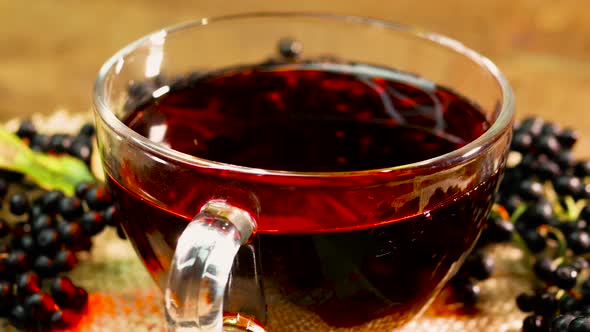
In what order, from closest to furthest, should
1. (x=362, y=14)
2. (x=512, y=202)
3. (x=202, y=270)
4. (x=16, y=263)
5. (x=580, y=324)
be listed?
1. (x=202, y=270)
2. (x=580, y=324)
3. (x=16, y=263)
4. (x=512, y=202)
5. (x=362, y=14)

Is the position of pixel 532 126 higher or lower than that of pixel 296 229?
lower

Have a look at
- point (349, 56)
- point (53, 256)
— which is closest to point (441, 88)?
point (349, 56)

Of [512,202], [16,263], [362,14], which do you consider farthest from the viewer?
[362,14]

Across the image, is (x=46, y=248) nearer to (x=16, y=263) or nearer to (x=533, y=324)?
(x=16, y=263)

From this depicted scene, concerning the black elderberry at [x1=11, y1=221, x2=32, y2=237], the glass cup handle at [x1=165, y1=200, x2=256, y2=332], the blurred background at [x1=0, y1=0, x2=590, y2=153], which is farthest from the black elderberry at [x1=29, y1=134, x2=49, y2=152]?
the blurred background at [x1=0, y1=0, x2=590, y2=153]

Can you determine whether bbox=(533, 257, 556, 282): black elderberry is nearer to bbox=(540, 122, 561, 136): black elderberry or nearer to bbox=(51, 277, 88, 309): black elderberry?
bbox=(540, 122, 561, 136): black elderberry

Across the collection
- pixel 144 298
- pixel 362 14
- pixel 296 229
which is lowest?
pixel 362 14

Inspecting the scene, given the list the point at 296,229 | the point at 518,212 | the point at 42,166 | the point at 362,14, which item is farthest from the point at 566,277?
the point at 362,14

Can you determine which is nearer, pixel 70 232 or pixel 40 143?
pixel 70 232

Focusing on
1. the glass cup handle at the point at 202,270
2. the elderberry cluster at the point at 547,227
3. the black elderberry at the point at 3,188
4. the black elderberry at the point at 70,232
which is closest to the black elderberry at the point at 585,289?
the elderberry cluster at the point at 547,227
